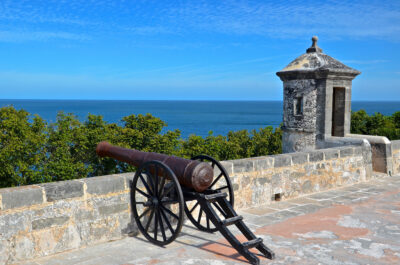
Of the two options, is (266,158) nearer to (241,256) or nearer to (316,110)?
(241,256)

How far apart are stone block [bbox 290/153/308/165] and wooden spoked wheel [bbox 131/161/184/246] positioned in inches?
115

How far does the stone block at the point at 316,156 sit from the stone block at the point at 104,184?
374 centimetres

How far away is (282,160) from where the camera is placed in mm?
6371

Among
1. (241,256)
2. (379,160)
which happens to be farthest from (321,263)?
A: (379,160)

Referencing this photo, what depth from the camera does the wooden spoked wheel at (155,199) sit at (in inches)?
158

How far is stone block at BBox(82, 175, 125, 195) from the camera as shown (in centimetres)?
431

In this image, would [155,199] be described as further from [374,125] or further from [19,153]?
[374,125]

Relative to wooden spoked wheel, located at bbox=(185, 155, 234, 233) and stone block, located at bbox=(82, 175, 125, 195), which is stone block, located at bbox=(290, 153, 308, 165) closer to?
wooden spoked wheel, located at bbox=(185, 155, 234, 233)

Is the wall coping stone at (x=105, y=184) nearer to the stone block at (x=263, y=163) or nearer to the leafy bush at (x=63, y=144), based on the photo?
the stone block at (x=263, y=163)

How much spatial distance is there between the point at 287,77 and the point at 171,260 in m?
7.33

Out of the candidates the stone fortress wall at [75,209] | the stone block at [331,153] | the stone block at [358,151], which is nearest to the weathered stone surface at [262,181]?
the stone fortress wall at [75,209]

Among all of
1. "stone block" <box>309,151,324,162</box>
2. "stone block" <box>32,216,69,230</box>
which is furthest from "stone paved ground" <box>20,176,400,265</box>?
"stone block" <box>309,151,324,162</box>

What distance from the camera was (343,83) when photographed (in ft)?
32.1

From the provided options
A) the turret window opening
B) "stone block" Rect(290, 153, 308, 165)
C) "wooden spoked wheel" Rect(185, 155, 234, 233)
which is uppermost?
the turret window opening
